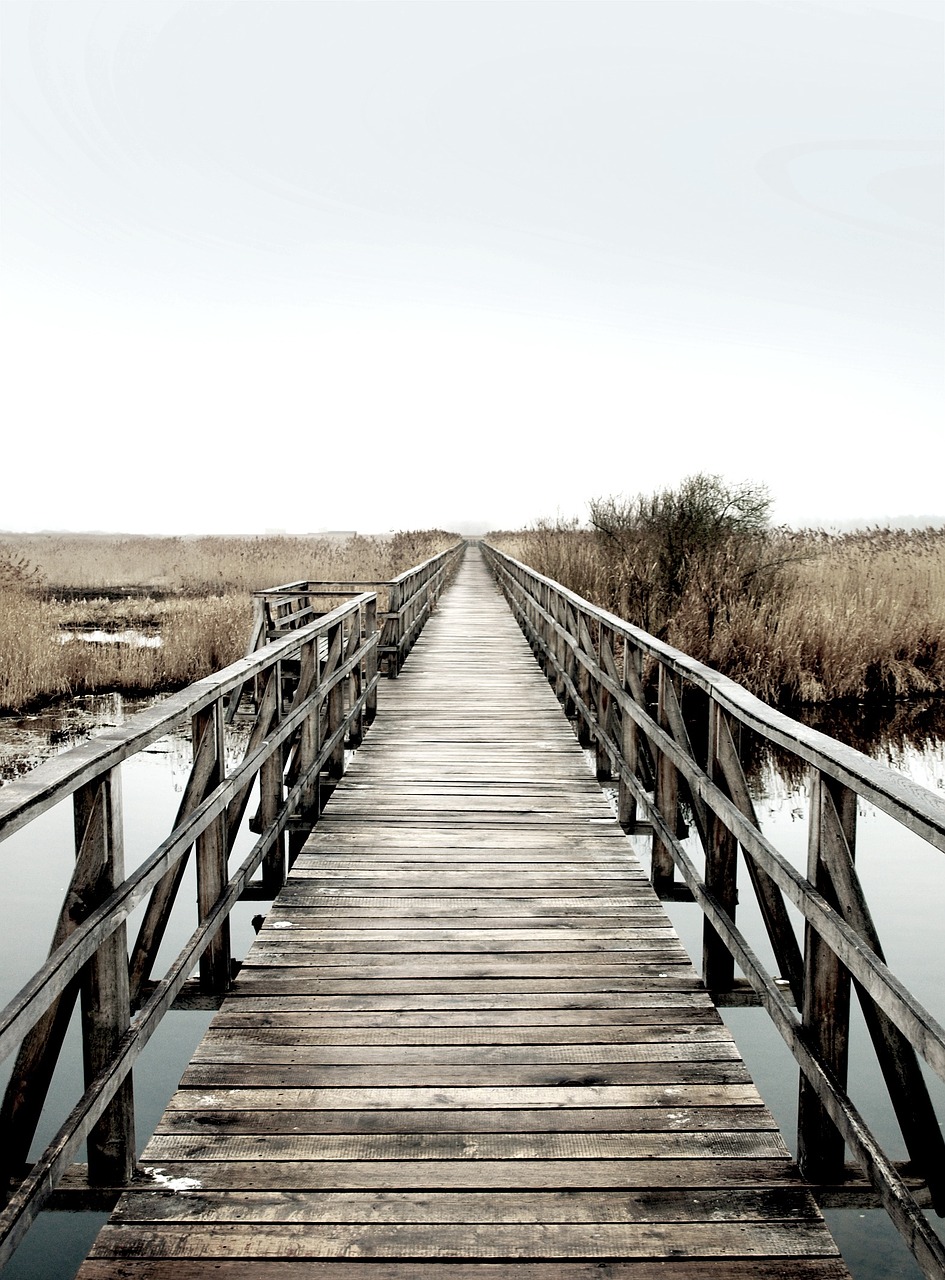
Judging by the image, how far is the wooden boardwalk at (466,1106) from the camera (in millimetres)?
2012

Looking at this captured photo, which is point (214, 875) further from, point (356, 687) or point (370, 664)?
point (370, 664)

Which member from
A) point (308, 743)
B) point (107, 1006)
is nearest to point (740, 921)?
point (308, 743)

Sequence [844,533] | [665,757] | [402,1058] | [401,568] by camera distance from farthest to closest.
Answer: [401,568] < [844,533] < [665,757] < [402,1058]

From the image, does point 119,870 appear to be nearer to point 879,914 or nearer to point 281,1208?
point 281,1208

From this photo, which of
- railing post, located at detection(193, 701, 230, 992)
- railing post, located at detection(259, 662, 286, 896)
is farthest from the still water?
railing post, located at detection(193, 701, 230, 992)

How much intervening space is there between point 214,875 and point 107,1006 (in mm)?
959

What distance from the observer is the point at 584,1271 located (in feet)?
6.39

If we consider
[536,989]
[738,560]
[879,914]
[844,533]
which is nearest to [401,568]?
[844,533]

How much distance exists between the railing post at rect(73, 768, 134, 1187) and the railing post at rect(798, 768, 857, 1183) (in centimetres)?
161

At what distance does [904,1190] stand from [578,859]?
2.87 meters

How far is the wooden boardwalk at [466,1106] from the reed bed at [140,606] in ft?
27.7

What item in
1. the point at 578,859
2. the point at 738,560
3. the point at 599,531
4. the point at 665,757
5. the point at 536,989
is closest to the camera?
the point at 536,989

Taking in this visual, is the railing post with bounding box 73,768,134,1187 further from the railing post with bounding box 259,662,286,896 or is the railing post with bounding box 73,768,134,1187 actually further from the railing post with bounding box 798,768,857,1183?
the railing post with bounding box 259,662,286,896

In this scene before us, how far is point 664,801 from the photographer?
4.24m
